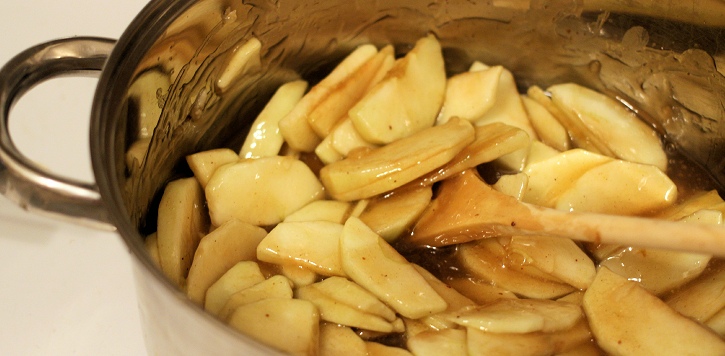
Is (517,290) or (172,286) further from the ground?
(172,286)

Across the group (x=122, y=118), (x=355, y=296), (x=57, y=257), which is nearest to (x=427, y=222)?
(x=355, y=296)

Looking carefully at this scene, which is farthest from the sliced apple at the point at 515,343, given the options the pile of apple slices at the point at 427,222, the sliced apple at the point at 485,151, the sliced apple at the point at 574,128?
the sliced apple at the point at 574,128

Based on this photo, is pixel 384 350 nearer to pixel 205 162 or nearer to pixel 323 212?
pixel 323 212

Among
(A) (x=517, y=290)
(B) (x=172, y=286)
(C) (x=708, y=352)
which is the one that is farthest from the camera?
(A) (x=517, y=290)

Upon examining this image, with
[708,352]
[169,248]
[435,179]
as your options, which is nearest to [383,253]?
[435,179]

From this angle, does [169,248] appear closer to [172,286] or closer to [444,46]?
[172,286]

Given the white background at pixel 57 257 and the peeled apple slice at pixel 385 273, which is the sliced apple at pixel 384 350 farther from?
the white background at pixel 57 257
